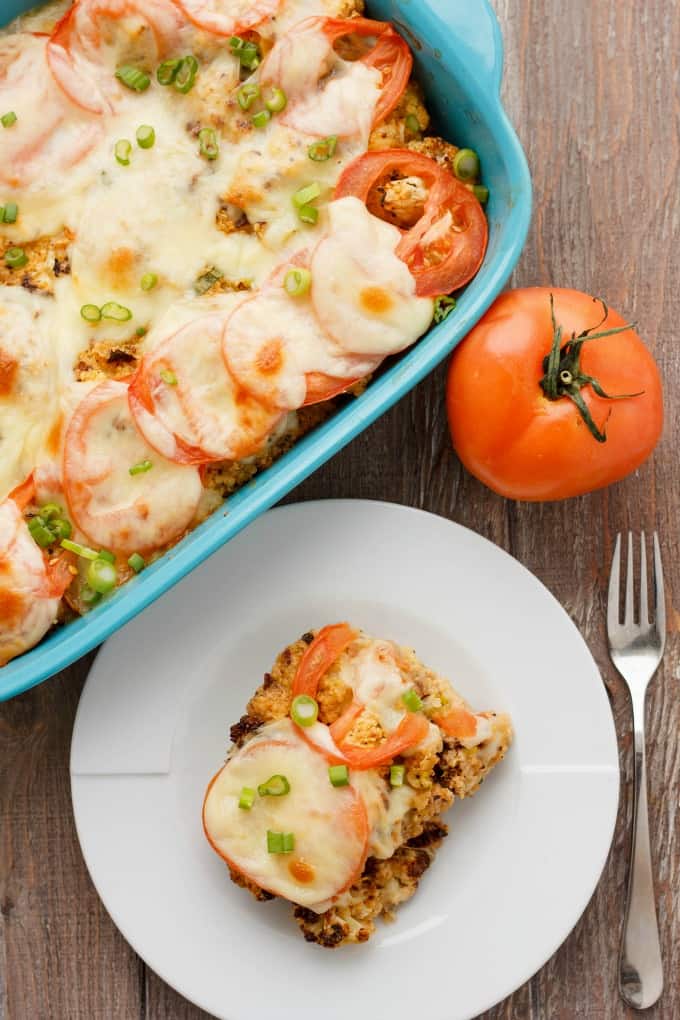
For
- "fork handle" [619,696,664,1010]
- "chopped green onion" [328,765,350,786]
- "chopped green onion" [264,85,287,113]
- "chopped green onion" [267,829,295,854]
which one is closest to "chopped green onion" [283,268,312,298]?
"chopped green onion" [264,85,287,113]

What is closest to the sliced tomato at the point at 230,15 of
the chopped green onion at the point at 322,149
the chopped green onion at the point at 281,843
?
the chopped green onion at the point at 322,149

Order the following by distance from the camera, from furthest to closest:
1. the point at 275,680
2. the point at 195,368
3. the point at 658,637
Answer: the point at 658,637 < the point at 275,680 < the point at 195,368

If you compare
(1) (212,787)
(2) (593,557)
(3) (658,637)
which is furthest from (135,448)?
(3) (658,637)

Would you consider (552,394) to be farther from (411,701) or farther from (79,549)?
(79,549)

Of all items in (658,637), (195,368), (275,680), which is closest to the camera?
(195,368)

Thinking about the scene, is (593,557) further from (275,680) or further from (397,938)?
(397,938)

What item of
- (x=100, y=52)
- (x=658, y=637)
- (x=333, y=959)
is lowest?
(x=333, y=959)
